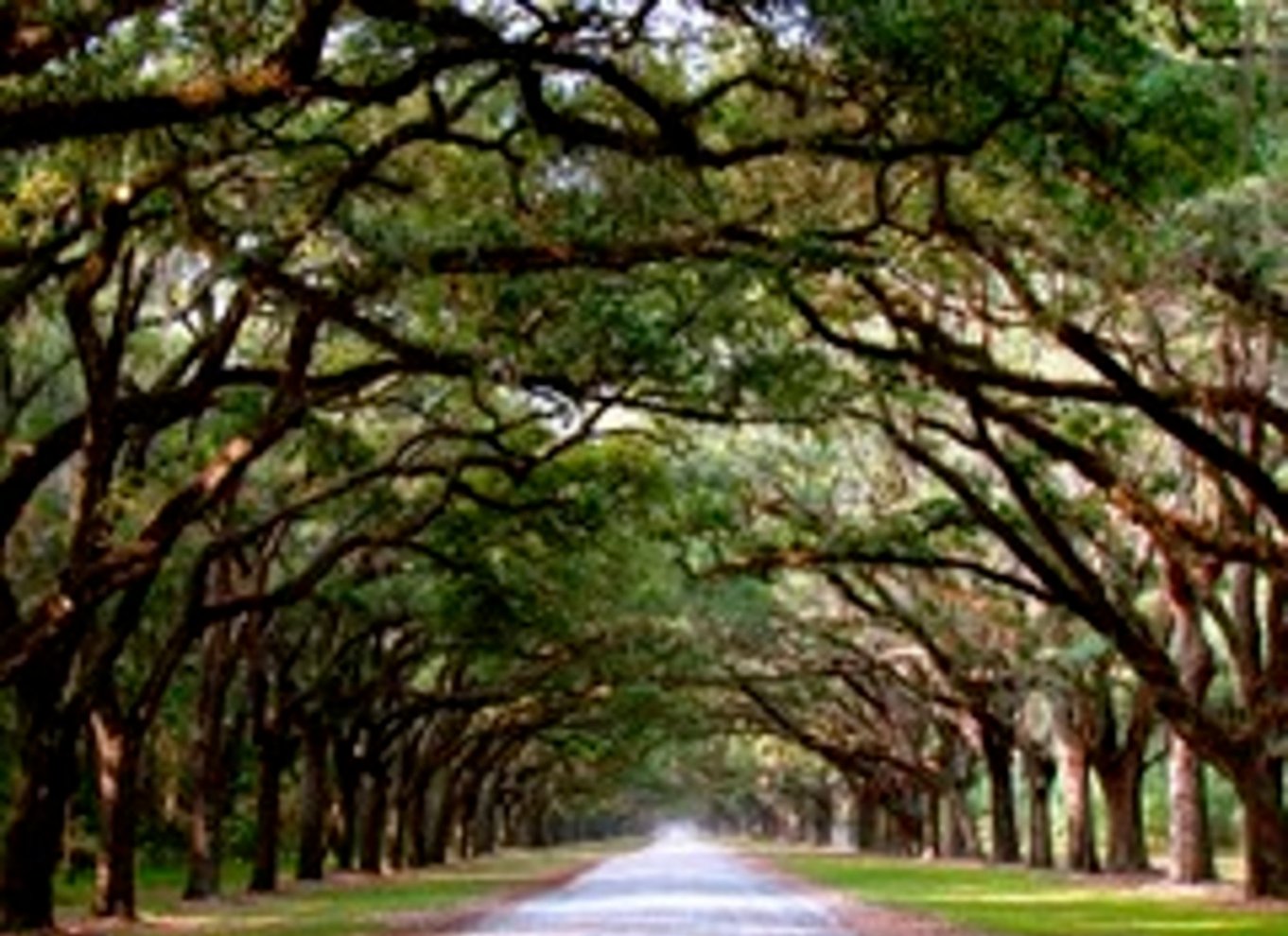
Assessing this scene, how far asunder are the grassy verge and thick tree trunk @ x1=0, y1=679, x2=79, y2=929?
175 centimetres

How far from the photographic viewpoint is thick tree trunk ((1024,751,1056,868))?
49719mm

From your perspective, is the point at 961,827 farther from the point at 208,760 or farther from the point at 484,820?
the point at 208,760

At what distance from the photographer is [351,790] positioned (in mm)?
51156

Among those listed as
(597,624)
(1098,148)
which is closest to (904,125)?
(1098,148)

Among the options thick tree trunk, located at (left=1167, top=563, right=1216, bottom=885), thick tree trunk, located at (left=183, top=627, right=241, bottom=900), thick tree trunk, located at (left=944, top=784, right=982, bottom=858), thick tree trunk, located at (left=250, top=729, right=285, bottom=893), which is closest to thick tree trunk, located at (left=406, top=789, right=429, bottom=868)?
thick tree trunk, located at (left=944, top=784, right=982, bottom=858)

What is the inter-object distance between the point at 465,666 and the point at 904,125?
129 ft

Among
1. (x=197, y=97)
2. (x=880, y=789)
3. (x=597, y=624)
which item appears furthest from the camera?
(x=880, y=789)

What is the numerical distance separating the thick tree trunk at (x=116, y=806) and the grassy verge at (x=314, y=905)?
1.35ft

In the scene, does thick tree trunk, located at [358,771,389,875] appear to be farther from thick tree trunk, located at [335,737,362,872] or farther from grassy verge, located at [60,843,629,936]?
grassy verge, located at [60,843,629,936]

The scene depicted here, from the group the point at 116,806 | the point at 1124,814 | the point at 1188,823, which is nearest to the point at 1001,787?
the point at 1124,814

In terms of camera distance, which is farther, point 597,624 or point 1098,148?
point 597,624

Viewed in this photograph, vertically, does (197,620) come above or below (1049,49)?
below

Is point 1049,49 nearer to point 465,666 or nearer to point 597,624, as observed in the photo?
point 597,624

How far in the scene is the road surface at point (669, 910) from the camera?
2400 centimetres
